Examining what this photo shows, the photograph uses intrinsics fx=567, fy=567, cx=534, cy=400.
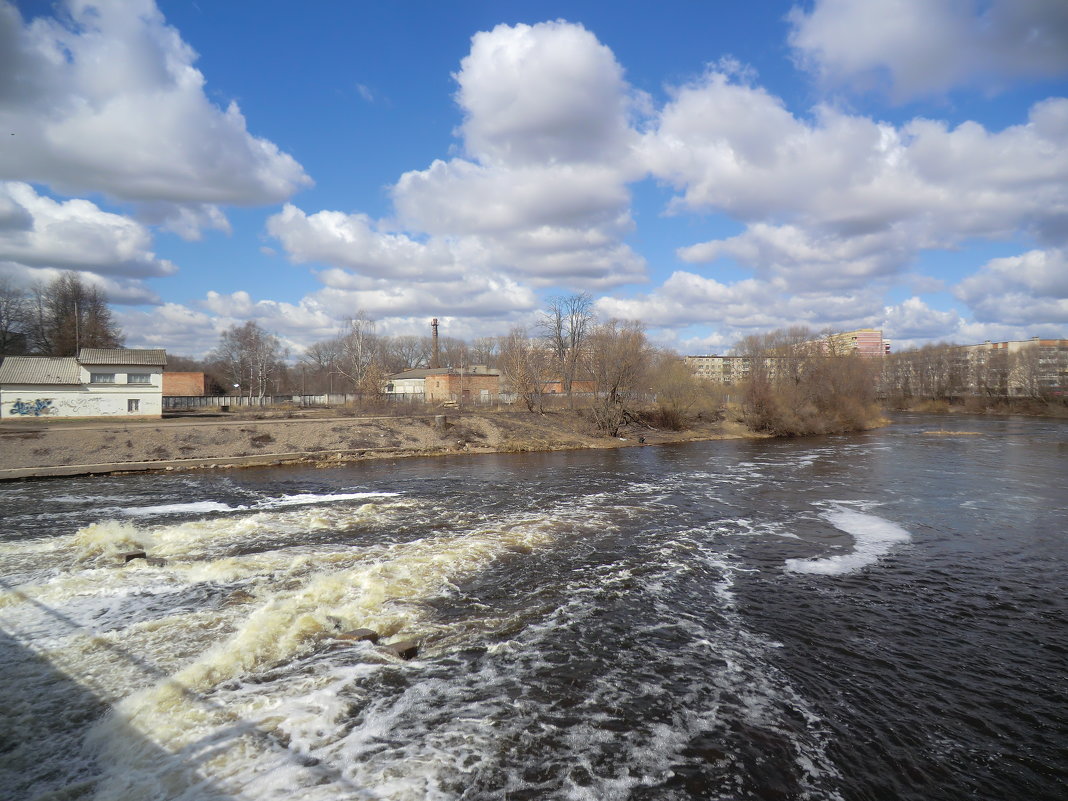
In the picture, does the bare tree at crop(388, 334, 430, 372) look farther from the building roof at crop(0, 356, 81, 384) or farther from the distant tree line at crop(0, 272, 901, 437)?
the building roof at crop(0, 356, 81, 384)

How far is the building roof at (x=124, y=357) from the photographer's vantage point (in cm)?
4094

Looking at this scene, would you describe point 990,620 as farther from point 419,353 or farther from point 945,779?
point 419,353

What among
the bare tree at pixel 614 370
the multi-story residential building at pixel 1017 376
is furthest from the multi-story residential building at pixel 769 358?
the multi-story residential building at pixel 1017 376

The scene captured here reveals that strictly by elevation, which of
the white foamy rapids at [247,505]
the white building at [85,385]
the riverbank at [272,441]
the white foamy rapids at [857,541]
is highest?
the white building at [85,385]

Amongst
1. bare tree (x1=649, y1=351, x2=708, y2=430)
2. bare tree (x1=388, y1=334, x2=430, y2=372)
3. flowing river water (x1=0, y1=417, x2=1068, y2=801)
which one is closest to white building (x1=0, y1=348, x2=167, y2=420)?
flowing river water (x1=0, y1=417, x2=1068, y2=801)

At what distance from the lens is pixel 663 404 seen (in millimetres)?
46938

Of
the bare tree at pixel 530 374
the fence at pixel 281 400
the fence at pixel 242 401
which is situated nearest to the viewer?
the bare tree at pixel 530 374

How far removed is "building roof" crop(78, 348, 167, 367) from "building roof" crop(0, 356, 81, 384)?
1176mm

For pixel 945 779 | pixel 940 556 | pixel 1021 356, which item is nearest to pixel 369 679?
pixel 945 779

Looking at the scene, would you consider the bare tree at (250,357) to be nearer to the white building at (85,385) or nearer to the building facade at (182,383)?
the building facade at (182,383)

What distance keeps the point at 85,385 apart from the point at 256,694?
44481mm

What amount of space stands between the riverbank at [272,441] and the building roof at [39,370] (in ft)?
14.5

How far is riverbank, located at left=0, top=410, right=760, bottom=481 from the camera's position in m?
26.9

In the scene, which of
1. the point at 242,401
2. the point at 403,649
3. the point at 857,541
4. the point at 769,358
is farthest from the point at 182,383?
the point at 857,541
